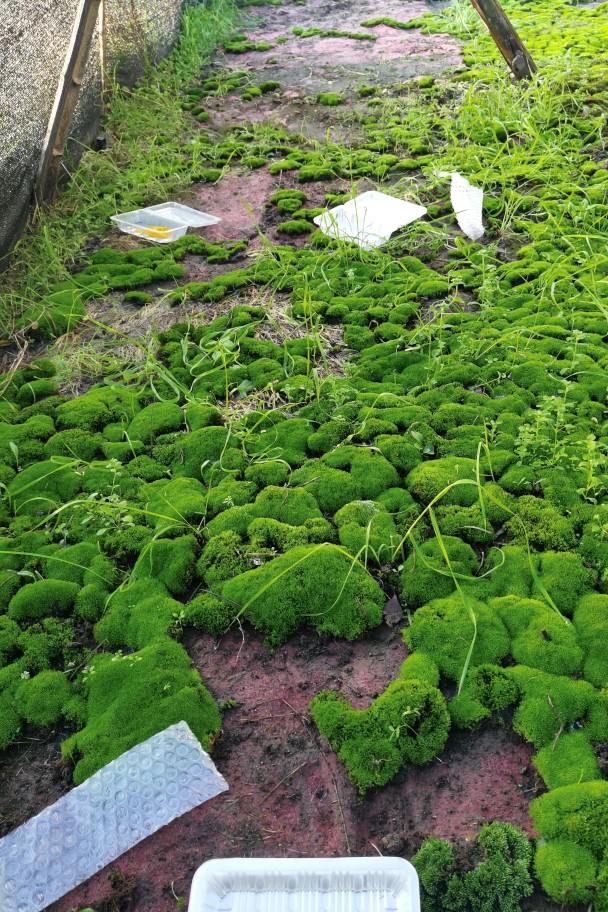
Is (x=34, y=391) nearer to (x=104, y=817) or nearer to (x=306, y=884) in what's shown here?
(x=104, y=817)

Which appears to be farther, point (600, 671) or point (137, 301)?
point (137, 301)

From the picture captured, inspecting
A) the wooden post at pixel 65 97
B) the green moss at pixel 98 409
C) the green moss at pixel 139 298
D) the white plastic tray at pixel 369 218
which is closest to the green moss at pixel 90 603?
the green moss at pixel 98 409

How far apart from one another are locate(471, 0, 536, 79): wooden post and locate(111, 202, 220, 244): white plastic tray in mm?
2465

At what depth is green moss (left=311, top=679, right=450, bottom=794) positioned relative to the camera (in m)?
1.91

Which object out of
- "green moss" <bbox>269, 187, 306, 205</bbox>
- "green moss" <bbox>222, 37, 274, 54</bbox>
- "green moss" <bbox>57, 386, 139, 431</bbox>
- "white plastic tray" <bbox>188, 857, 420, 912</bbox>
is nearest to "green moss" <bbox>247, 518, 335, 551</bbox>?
"green moss" <bbox>57, 386, 139, 431</bbox>

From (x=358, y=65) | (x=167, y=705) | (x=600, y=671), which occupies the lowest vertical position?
(x=600, y=671)

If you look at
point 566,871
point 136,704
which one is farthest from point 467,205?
point 566,871

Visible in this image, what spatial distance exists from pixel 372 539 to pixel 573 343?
4.66ft

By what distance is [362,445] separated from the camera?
2.87m

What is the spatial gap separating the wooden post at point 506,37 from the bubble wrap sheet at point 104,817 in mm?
5138

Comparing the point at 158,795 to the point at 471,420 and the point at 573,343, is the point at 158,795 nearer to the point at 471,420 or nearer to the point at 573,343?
the point at 471,420

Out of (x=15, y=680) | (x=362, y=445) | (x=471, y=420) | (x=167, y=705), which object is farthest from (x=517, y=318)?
(x=15, y=680)

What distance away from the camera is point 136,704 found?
81.9 inches

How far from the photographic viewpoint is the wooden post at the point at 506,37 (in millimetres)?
5110
